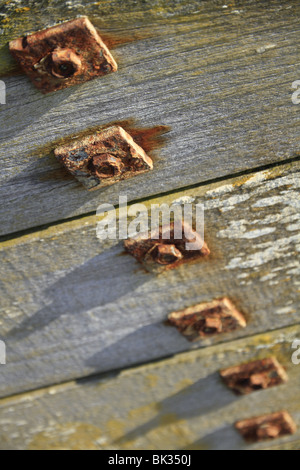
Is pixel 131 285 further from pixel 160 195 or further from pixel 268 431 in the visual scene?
pixel 268 431

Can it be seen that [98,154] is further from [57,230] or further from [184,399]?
[184,399]

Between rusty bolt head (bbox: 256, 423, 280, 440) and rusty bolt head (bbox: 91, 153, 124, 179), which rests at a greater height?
rusty bolt head (bbox: 91, 153, 124, 179)

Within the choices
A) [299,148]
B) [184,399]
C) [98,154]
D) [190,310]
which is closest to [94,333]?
[190,310]

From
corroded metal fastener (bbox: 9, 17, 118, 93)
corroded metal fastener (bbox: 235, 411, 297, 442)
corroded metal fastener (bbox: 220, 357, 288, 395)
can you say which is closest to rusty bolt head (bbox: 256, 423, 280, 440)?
corroded metal fastener (bbox: 235, 411, 297, 442)

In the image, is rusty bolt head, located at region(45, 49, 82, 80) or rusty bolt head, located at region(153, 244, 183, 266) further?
rusty bolt head, located at region(153, 244, 183, 266)

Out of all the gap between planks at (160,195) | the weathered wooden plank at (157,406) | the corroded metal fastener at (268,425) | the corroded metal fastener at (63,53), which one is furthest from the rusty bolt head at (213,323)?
the corroded metal fastener at (63,53)

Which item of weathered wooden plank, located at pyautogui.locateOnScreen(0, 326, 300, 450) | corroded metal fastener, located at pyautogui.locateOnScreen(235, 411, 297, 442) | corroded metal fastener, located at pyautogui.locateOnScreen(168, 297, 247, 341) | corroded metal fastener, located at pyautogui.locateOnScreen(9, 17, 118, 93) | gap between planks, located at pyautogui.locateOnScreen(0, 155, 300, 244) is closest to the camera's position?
corroded metal fastener, located at pyautogui.locateOnScreen(9, 17, 118, 93)

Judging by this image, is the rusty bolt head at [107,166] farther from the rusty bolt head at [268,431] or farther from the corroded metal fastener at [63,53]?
the rusty bolt head at [268,431]

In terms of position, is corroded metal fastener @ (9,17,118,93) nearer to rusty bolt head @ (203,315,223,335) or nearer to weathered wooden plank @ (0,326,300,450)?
rusty bolt head @ (203,315,223,335)
